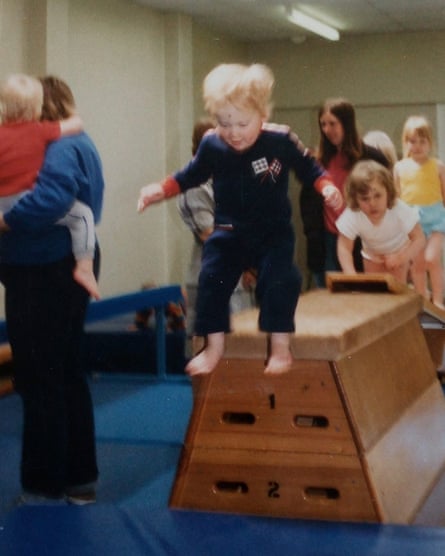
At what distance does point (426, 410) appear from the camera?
2.63 m

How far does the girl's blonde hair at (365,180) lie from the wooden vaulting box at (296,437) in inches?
27.4

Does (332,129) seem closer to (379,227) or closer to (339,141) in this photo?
(339,141)

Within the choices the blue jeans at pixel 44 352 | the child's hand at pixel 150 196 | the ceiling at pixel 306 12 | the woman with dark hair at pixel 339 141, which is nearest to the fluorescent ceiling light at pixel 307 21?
the ceiling at pixel 306 12

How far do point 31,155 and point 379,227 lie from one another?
126 cm

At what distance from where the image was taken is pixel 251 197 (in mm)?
A: 1576

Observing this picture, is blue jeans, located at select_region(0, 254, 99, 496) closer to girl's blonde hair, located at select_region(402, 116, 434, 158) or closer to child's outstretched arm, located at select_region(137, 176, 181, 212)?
child's outstretched arm, located at select_region(137, 176, 181, 212)

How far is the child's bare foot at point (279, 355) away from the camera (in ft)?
5.51

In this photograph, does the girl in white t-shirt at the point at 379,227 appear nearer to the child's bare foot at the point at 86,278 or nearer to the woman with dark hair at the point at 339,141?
the woman with dark hair at the point at 339,141

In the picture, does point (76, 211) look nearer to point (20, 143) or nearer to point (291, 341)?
point (20, 143)

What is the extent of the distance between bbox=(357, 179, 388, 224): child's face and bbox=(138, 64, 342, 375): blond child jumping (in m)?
1.18

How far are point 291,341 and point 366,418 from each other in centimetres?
29

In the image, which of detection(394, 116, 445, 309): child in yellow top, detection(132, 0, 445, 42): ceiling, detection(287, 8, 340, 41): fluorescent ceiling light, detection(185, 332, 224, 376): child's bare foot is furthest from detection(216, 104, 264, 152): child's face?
detection(287, 8, 340, 41): fluorescent ceiling light

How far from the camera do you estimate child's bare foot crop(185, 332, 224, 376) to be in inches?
66.4

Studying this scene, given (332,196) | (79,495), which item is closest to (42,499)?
(79,495)
